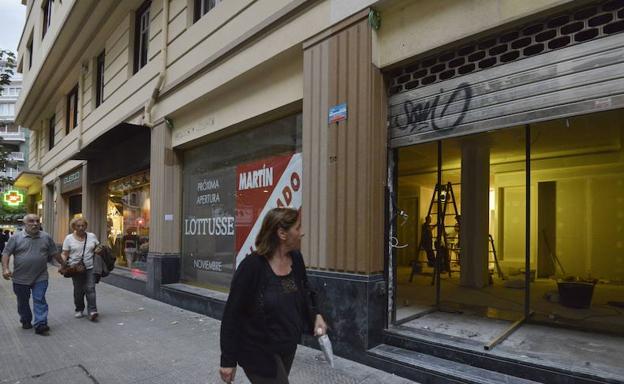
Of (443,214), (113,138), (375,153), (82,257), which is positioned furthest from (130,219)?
(375,153)

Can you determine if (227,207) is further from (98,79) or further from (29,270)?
(98,79)

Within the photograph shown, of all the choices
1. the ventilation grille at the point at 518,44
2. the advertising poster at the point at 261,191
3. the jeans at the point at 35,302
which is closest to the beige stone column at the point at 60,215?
the jeans at the point at 35,302

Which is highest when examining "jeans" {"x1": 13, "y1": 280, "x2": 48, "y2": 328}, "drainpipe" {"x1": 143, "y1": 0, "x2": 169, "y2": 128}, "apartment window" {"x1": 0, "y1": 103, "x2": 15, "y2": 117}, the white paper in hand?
"apartment window" {"x1": 0, "y1": 103, "x2": 15, "y2": 117}

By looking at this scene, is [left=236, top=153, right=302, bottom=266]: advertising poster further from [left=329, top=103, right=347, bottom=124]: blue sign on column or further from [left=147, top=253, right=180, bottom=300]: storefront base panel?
[left=147, top=253, right=180, bottom=300]: storefront base panel

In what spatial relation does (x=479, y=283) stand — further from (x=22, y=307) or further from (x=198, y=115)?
(x=22, y=307)

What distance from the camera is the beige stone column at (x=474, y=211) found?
26.8 feet

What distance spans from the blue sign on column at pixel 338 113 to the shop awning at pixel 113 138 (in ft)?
20.2

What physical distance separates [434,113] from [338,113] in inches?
43.8

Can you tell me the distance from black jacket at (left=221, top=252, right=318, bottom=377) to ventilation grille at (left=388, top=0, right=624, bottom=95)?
330cm

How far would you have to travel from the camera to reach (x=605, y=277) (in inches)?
385

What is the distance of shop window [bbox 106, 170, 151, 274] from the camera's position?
10672mm

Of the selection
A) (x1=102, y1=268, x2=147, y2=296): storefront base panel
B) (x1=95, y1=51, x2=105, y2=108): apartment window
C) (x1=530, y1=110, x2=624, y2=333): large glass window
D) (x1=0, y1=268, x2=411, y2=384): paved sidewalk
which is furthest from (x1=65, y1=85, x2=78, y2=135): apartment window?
(x1=530, y1=110, x2=624, y2=333): large glass window

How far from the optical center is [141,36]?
36.3 feet

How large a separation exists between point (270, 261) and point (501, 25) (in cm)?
316
